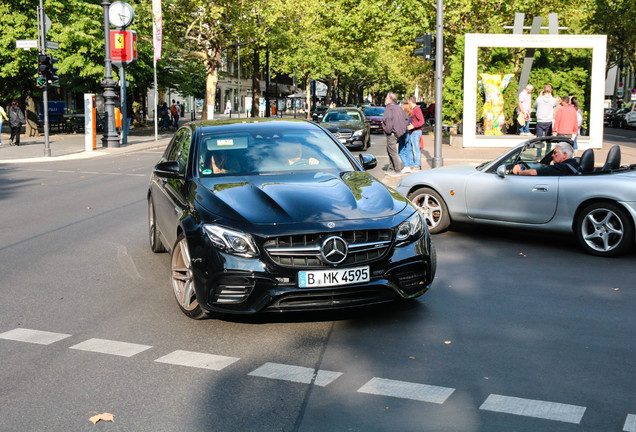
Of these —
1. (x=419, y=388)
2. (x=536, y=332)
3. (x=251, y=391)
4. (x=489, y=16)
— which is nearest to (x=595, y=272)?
(x=536, y=332)

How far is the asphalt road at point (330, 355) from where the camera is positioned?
4211 millimetres

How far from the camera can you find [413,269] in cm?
600

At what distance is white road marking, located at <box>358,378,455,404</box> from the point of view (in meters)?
4.47

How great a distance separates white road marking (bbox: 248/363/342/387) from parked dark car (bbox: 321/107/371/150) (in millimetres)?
19138

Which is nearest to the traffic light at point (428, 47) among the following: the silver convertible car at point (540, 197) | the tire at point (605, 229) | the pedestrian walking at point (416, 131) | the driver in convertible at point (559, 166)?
the pedestrian walking at point (416, 131)

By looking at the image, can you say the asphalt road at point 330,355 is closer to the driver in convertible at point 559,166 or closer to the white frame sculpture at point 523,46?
the driver in convertible at point 559,166

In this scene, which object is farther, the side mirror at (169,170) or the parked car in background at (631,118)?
the parked car in background at (631,118)

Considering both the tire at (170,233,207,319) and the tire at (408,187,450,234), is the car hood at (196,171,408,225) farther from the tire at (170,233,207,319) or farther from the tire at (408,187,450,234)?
the tire at (408,187,450,234)

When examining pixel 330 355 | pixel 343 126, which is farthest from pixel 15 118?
pixel 330 355

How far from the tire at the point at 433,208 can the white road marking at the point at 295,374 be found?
5.67 metres

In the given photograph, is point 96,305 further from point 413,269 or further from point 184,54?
point 184,54

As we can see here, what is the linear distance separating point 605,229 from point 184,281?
506 cm

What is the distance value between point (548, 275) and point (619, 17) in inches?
2311

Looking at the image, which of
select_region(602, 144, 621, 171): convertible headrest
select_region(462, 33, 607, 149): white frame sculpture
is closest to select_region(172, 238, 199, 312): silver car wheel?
select_region(602, 144, 621, 171): convertible headrest
